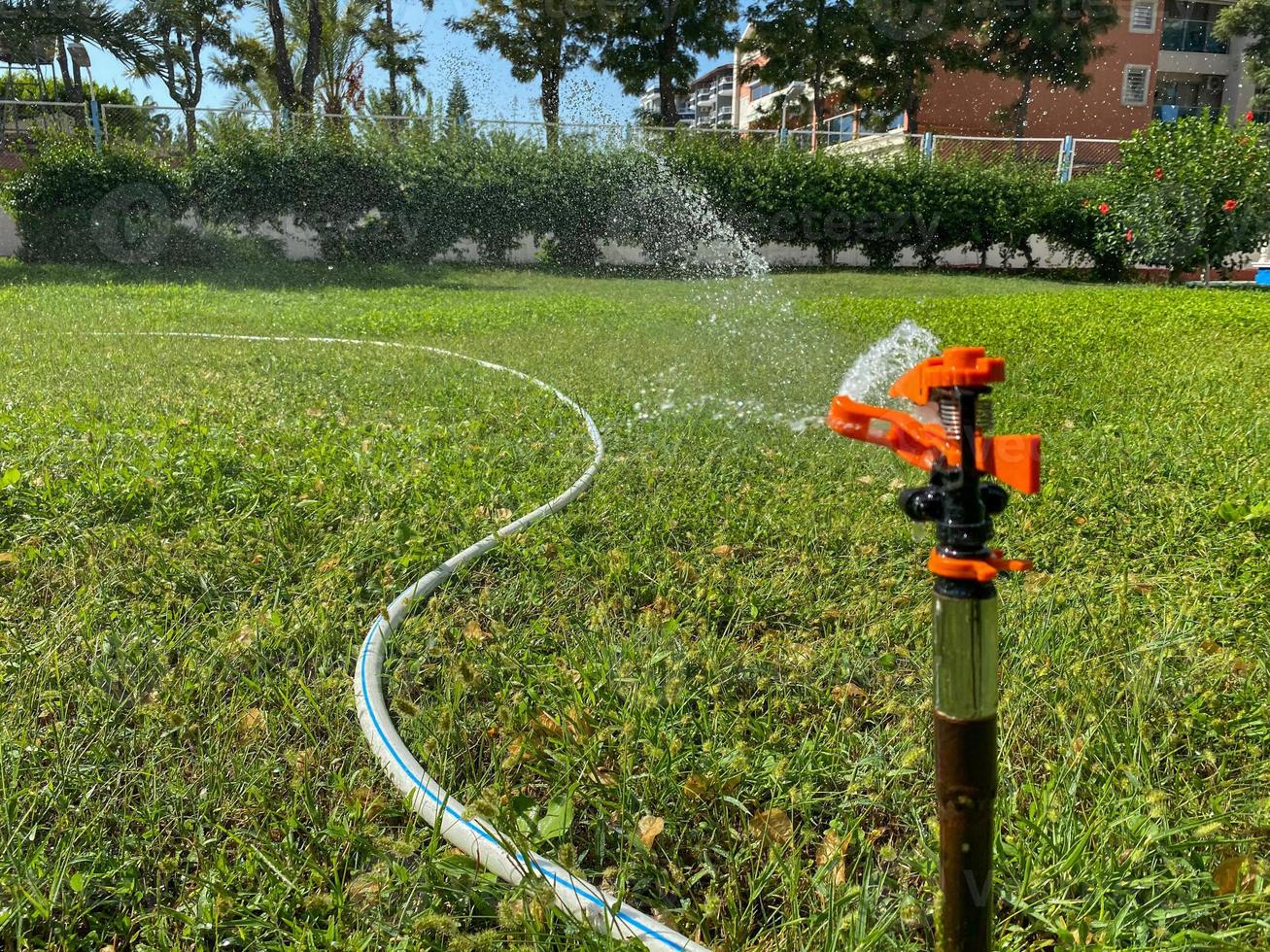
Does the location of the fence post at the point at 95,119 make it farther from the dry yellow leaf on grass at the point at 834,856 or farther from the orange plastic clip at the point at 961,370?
the orange plastic clip at the point at 961,370

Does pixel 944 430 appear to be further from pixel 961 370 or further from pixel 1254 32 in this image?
pixel 1254 32

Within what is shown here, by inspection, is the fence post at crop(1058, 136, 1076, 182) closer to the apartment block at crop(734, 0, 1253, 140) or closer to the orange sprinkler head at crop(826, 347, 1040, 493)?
the apartment block at crop(734, 0, 1253, 140)

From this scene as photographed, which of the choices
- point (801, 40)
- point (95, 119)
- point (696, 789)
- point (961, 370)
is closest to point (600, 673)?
point (696, 789)

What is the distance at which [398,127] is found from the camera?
13.8 meters

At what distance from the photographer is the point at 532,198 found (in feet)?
46.1

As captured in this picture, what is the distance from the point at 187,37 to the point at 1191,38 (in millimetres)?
34264

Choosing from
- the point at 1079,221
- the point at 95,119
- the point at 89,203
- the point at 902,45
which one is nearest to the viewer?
the point at 89,203

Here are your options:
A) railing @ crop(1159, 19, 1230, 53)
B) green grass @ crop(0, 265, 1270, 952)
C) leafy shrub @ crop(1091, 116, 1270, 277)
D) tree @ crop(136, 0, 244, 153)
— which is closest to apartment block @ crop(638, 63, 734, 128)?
railing @ crop(1159, 19, 1230, 53)

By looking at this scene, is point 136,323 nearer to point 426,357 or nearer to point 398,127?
point 426,357

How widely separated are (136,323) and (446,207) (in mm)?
7688

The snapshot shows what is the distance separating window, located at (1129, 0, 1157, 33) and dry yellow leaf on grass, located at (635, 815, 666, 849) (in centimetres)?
3660

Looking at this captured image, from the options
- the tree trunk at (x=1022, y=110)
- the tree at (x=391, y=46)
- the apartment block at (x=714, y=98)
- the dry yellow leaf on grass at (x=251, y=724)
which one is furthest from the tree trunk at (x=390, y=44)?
the apartment block at (x=714, y=98)

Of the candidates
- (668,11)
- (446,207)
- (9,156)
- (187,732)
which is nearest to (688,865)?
(187,732)

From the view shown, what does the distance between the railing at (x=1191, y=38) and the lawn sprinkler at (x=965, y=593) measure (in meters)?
38.4
